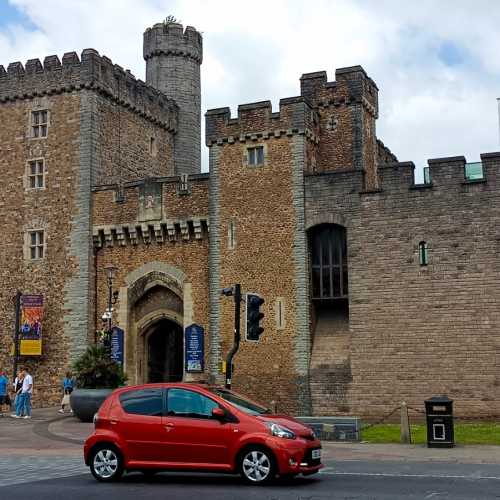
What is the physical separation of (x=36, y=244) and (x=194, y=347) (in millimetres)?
8180

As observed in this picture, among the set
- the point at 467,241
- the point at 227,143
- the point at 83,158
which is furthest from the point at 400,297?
the point at 83,158

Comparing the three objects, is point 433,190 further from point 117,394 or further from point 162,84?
point 162,84

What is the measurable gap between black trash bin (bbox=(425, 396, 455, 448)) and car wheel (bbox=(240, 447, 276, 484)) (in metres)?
7.25

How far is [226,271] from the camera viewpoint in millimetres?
28891

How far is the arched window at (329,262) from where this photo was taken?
1104 inches

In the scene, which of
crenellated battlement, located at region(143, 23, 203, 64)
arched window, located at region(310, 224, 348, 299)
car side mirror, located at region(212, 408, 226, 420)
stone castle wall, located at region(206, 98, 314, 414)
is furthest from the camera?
crenellated battlement, located at region(143, 23, 203, 64)

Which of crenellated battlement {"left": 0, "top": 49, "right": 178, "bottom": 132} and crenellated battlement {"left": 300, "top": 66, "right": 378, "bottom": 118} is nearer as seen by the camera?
crenellated battlement {"left": 300, "top": 66, "right": 378, "bottom": 118}

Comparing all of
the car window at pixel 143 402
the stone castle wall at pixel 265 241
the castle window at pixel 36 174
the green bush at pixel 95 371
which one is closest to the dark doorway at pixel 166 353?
the stone castle wall at pixel 265 241

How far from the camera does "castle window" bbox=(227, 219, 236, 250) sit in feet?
95.0

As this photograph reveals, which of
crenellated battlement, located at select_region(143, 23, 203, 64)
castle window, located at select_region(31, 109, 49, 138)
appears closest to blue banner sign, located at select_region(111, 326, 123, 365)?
castle window, located at select_region(31, 109, 49, 138)

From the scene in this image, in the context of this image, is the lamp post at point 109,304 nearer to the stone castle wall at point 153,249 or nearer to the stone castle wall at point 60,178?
the stone castle wall at point 153,249

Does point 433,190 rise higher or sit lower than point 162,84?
lower

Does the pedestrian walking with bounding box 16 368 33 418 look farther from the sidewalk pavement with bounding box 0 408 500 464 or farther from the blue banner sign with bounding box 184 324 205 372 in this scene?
the blue banner sign with bounding box 184 324 205 372

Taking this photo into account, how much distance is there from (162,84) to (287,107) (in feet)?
42.5
